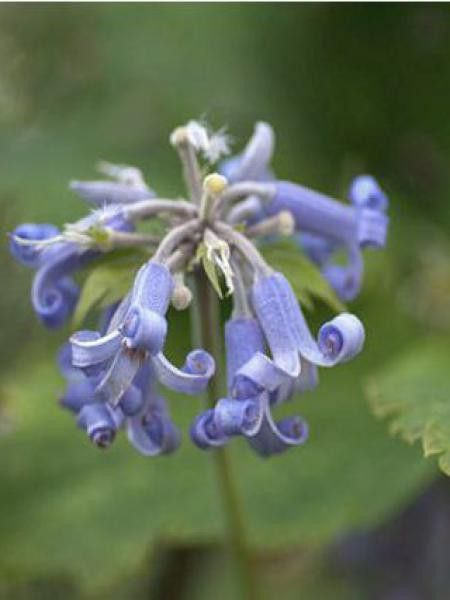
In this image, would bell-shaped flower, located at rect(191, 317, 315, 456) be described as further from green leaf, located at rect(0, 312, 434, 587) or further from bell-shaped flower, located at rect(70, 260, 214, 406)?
green leaf, located at rect(0, 312, 434, 587)

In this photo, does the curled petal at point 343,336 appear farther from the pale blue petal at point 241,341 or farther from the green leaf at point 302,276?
the green leaf at point 302,276

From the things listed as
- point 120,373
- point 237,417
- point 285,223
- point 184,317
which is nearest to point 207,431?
point 237,417

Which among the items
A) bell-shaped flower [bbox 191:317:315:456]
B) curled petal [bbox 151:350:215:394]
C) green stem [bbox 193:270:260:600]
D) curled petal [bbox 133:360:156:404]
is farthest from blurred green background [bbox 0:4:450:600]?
curled petal [bbox 151:350:215:394]

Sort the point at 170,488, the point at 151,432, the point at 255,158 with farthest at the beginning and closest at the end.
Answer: the point at 170,488, the point at 255,158, the point at 151,432

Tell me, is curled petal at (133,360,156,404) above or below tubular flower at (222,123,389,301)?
below

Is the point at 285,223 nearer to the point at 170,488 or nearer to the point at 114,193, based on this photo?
the point at 114,193

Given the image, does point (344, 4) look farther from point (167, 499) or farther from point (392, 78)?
point (167, 499)
